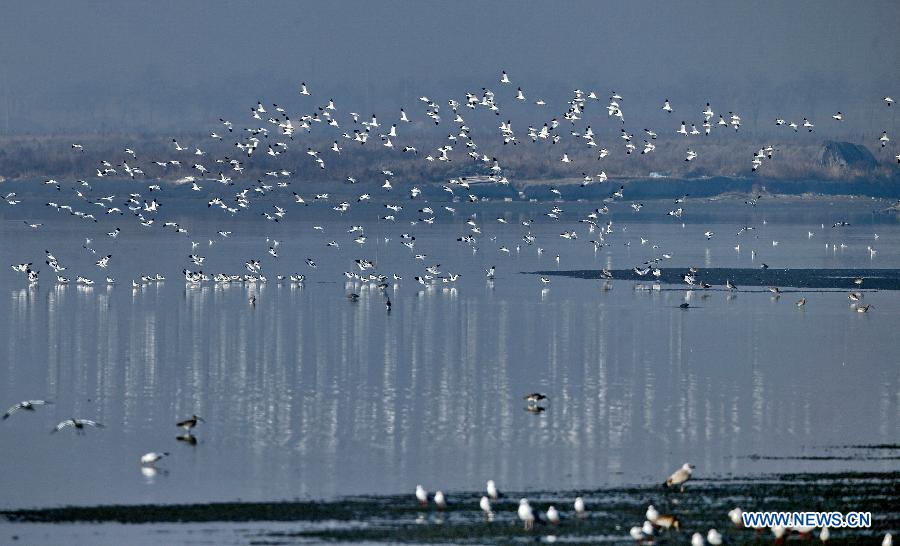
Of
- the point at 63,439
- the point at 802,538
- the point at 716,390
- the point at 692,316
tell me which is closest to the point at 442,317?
the point at 692,316

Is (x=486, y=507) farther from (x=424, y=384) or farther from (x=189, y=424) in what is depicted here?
(x=424, y=384)

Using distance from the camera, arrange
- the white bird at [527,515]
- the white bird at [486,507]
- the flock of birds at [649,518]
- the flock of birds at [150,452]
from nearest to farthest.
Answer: the flock of birds at [649,518] < the white bird at [527,515] < the white bird at [486,507] < the flock of birds at [150,452]

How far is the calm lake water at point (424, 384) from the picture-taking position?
90.4 ft

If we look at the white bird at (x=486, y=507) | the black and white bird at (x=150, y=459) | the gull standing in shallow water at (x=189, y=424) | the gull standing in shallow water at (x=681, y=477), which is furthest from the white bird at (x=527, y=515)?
the gull standing in shallow water at (x=189, y=424)

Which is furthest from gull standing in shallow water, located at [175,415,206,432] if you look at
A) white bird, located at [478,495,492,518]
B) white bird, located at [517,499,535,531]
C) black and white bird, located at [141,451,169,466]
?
white bird, located at [517,499,535,531]

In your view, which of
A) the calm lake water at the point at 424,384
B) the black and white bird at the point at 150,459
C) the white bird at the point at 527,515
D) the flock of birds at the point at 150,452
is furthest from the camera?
the flock of birds at the point at 150,452

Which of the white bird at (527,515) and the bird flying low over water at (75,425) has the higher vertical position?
the bird flying low over water at (75,425)

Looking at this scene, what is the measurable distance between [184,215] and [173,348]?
140 meters

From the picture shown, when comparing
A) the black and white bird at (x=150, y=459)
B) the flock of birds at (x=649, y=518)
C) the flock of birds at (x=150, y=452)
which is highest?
the flock of birds at (x=150, y=452)

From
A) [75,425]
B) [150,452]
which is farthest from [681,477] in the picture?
[75,425]

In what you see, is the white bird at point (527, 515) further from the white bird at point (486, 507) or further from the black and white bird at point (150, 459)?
the black and white bird at point (150, 459)

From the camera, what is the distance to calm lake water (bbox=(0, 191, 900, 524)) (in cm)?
2755

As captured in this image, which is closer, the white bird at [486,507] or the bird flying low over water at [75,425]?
the white bird at [486,507]

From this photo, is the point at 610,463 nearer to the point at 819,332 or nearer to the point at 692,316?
the point at 819,332
